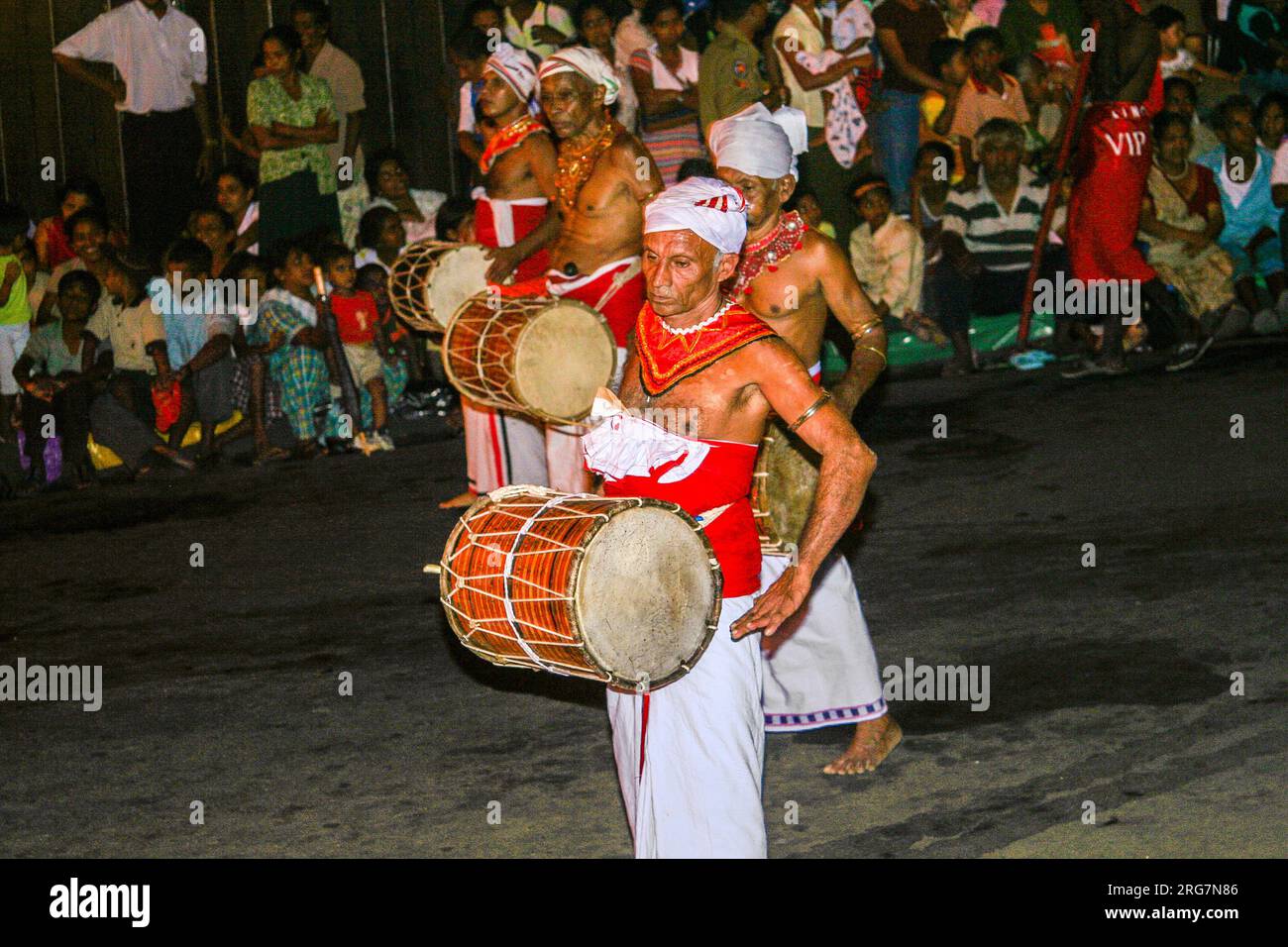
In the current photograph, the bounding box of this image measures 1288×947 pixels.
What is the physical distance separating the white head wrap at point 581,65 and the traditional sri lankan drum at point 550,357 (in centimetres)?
88

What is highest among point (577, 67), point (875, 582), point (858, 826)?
point (577, 67)

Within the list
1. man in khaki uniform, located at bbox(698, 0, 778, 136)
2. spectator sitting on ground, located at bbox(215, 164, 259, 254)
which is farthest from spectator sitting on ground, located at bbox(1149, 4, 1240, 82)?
spectator sitting on ground, located at bbox(215, 164, 259, 254)

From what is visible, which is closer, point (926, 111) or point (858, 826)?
point (858, 826)

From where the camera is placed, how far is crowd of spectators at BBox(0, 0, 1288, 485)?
1063 cm

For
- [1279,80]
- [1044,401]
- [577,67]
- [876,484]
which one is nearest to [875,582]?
[876,484]

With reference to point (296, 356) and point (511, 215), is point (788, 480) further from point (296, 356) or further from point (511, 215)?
point (296, 356)

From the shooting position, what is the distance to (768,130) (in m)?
5.06

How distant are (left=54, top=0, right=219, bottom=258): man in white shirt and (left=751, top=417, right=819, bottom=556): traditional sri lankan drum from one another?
25.6ft

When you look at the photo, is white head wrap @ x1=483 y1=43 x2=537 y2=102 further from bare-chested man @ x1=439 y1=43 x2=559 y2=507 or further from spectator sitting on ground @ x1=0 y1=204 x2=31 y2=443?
spectator sitting on ground @ x1=0 y1=204 x2=31 y2=443

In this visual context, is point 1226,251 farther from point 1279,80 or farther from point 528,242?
point 528,242

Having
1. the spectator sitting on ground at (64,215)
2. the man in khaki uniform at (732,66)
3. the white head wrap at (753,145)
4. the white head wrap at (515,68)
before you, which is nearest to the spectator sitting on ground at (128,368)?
the spectator sitting on ground at (64,215)

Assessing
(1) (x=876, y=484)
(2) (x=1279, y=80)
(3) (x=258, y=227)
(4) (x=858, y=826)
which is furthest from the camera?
(2) (x=1279, y=80)

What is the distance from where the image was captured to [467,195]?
12062 millimetres

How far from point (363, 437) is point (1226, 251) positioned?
6.05 meters
